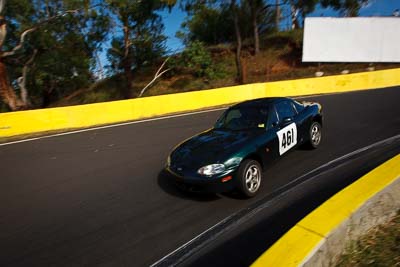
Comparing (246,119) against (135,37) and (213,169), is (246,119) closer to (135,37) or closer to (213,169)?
(213,169)

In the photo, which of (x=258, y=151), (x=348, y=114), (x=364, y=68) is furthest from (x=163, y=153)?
(x=364, y=68)

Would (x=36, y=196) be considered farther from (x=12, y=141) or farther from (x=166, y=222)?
(x=12, y=141)

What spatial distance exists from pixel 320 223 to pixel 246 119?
2903 mm

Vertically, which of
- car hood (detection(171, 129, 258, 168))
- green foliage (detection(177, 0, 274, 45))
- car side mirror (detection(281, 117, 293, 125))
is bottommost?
car hood (detection(171, 129, 258, 168))

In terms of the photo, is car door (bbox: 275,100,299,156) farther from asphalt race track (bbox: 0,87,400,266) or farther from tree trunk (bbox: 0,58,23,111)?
tree trunk (bbox: 0,58,23,111)

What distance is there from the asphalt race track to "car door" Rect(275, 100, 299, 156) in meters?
0.43

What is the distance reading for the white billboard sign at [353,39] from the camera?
23516mm

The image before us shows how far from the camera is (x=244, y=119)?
210 inches

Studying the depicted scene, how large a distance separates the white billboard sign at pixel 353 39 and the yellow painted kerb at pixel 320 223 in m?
23.5

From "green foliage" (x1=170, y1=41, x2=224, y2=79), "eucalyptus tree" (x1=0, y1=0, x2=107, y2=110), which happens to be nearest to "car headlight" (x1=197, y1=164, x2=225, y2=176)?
"eucalyptus tree" (x1=0, y1=0, x2=107, y2=110)

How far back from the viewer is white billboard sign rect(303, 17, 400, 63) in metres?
23.5

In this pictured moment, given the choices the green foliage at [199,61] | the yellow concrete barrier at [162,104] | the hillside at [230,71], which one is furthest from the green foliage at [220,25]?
the yellow concrete barrier at [162,104]

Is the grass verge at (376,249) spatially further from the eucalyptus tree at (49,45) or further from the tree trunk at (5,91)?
the eucalyptus tree at (49,45)

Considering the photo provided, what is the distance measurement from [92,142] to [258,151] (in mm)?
5924
